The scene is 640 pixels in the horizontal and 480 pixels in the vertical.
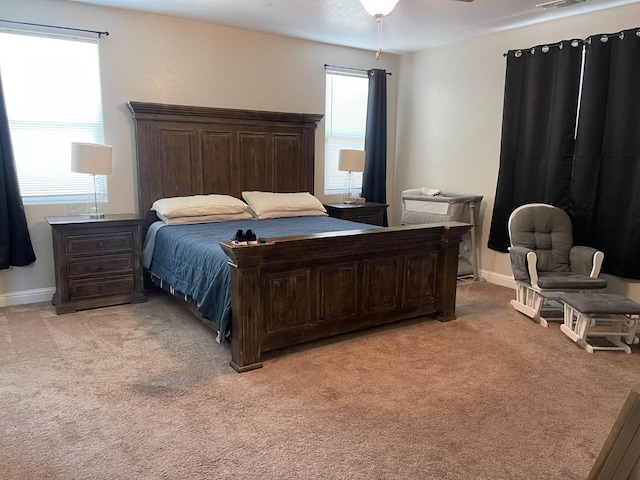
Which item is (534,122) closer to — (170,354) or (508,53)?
(508,53)

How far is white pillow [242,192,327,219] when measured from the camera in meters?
4.71

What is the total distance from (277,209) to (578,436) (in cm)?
319

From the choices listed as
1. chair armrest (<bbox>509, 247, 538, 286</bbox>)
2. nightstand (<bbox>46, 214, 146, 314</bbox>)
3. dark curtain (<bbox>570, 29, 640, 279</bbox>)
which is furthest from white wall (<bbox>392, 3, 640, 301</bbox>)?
nightstand (<bbox>46, 214, 146, 314</bbox>)

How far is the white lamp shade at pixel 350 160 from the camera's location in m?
5.36

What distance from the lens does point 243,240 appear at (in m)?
2.88

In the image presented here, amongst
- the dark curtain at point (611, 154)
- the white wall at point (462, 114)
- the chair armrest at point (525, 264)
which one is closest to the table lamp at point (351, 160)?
the white wall at point (462, 114)

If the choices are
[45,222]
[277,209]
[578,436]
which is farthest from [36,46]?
[578,436]

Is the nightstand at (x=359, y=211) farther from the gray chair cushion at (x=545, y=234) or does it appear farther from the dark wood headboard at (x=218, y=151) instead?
the gray chair cushion at (x=545, y=234)

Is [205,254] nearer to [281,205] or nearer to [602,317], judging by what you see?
[281,205]

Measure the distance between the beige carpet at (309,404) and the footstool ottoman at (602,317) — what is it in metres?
0.12

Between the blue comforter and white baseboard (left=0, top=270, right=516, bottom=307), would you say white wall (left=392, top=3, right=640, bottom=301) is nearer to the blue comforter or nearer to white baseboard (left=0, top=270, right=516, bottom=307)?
the blue comforter

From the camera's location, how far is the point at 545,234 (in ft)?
14.3

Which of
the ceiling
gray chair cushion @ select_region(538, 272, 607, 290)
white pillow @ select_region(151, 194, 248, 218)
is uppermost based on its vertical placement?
the ceiling

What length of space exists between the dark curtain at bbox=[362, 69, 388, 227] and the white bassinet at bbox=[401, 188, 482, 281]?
456 mm
